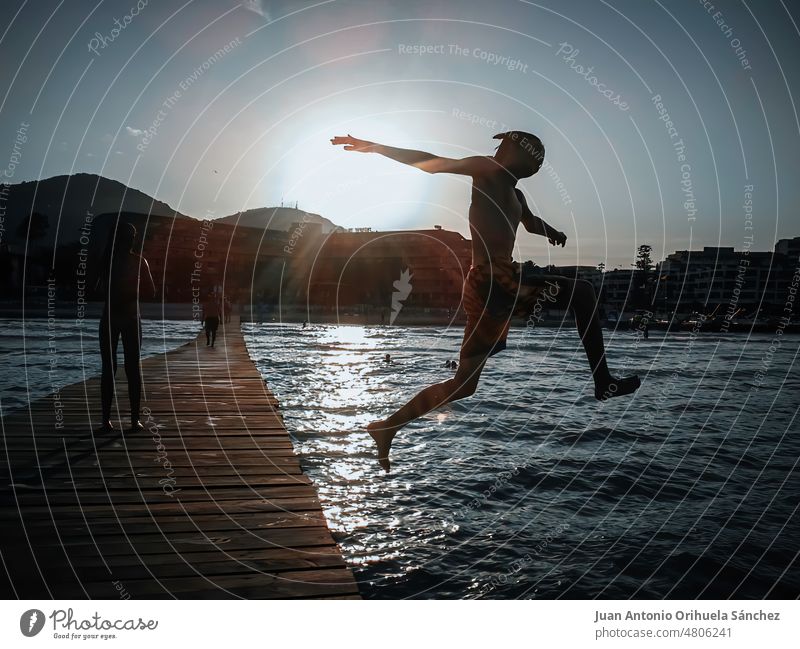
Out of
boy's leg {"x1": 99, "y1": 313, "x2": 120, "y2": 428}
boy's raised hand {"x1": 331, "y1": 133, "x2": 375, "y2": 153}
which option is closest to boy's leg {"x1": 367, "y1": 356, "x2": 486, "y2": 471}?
boy's raised hand {"x1": 331, "y1": 133, "x2": 375, "y2": 153}

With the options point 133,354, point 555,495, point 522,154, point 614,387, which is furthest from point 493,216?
point 555,495

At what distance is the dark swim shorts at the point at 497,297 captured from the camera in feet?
9.78

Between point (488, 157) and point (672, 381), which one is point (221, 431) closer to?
point (488, 157)

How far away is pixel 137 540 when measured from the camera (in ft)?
14.4

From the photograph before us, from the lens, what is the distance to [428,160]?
2.99 meters

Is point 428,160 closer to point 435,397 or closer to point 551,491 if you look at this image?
point 435,397

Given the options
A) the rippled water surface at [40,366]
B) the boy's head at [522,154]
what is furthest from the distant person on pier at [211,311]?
the boy's head at [522,154]

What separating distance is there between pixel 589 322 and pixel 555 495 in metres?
6.72

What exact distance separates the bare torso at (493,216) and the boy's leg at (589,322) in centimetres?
32

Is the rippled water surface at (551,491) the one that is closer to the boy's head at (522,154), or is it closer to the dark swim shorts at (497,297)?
the dark swim shorts at (497,297)

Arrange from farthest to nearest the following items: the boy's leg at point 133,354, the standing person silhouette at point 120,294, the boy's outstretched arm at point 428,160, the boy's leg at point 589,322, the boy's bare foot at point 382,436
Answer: the boy's leg at point 133,354 < the standing person silhouette at point 120,294 < the boy's bare foot at point 382,436 < the boy's outstretched arm at point 428,160 < the boy's leg at point 589,322
